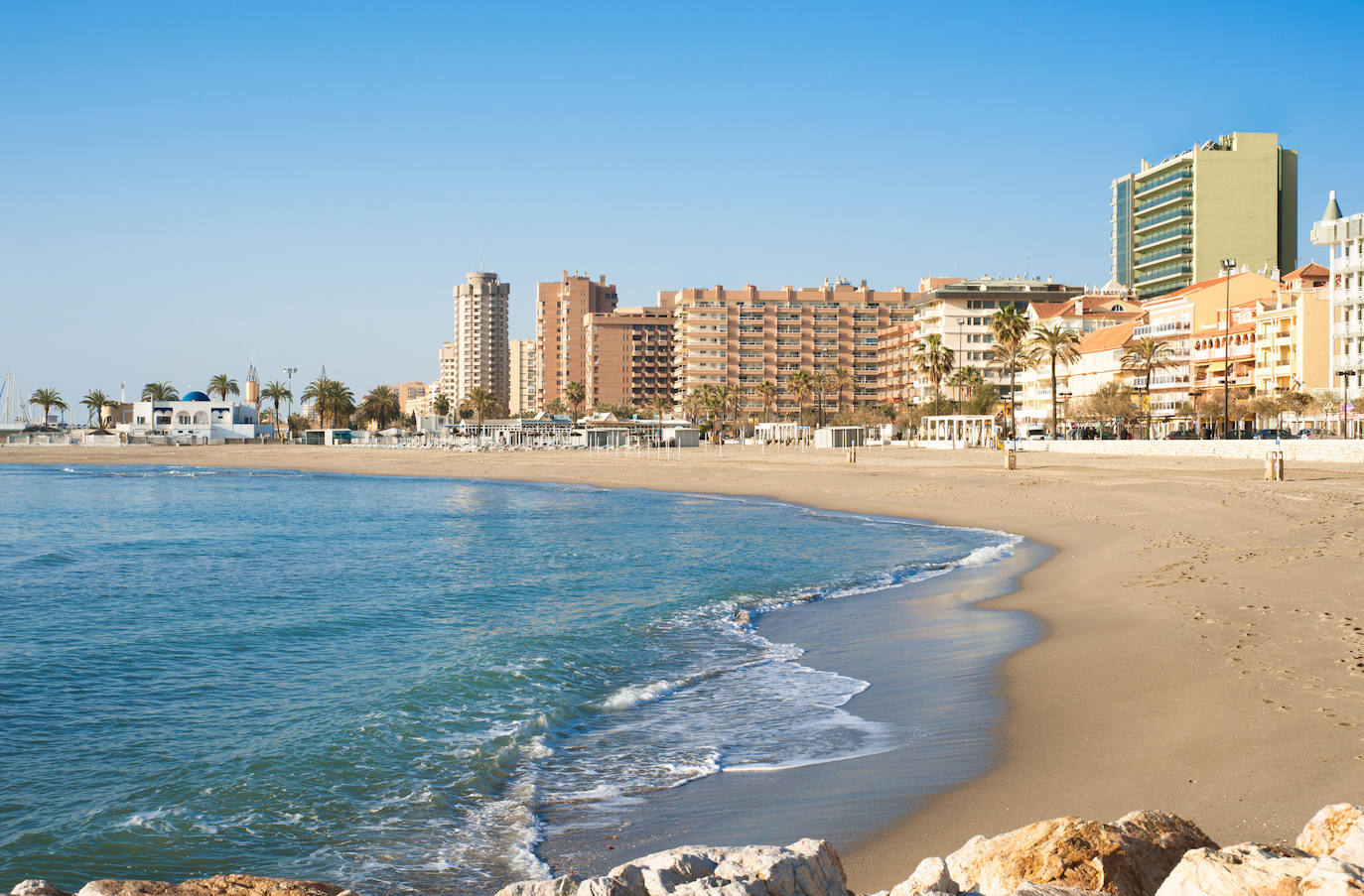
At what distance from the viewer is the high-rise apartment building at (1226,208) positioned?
11781cm

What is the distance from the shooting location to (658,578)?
A: 66.7 feet

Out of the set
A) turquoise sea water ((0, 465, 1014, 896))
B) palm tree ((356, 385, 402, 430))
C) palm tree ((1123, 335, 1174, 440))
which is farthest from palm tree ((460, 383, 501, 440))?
turquoise sea water ((0, 465, 1014, 896))

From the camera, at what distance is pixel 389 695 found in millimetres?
11273

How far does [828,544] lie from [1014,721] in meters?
16.6

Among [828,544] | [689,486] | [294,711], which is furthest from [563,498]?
[294,711]

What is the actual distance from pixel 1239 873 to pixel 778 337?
160 metres

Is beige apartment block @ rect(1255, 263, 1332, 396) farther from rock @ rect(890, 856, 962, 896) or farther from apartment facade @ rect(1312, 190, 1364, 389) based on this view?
rock @ rect(890, 856, 962, 896)

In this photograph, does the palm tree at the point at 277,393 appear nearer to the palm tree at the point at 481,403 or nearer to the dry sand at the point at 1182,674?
the palm tree at the point at 481,403

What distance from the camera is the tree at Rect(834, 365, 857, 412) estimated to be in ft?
457

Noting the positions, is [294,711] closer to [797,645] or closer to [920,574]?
[797,645]

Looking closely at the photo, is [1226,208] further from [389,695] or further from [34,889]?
[34,889]

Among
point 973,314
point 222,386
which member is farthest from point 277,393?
point 973,314

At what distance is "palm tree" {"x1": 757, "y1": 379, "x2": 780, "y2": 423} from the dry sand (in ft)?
375

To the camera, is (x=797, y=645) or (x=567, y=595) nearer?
(x=797, y=645)
